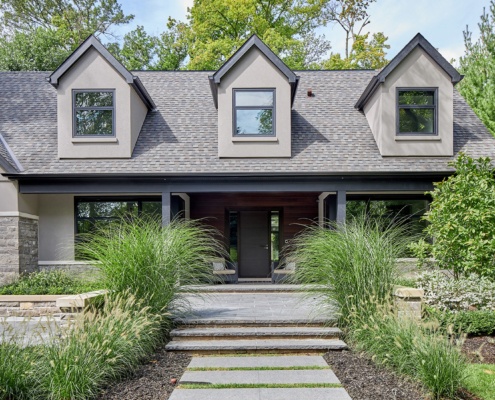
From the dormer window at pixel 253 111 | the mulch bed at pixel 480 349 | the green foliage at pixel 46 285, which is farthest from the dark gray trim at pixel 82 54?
the mulch bed at pixel 480 349

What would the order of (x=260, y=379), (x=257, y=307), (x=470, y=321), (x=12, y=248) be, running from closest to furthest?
(x=260, y=379), (x=470, y=321), (x=257, y=307), (x=12, y=248)

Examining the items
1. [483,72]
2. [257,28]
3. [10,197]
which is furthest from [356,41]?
[10,197]

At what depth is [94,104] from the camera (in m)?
12.0

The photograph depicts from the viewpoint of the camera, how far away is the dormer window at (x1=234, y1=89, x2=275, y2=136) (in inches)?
475

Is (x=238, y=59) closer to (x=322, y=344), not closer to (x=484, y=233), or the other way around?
(x=484, y=233)

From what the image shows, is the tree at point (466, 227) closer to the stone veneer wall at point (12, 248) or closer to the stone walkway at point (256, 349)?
the stone walkway at point (256, 349)

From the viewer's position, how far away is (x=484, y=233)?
854 centimetres

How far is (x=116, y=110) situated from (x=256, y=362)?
8.18 metres

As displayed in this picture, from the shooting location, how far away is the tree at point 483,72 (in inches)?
605

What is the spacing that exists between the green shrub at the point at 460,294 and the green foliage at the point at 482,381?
79.6 inches

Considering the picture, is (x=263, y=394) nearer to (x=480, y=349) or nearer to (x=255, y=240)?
(x=480, y=349)

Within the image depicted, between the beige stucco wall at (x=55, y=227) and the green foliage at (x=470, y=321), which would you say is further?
the beige stucco wall at (x=55, y=227)

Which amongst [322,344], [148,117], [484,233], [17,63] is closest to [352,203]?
[484,233]

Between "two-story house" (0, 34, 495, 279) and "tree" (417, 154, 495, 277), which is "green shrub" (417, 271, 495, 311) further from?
"two-story house" (0, 34, 495, 279)
